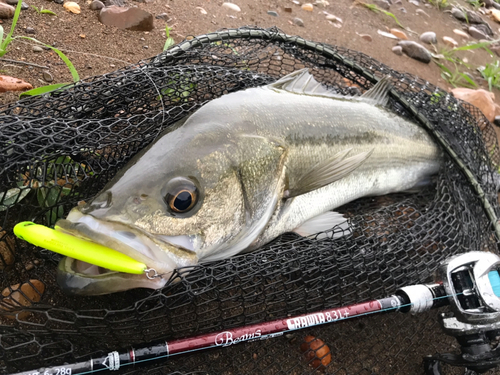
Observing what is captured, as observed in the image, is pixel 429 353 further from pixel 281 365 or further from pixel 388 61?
pixel 388 61

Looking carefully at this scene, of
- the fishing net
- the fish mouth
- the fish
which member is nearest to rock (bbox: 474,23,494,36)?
the fishing net

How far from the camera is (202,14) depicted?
5438 millimetres

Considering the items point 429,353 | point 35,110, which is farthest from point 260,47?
point 429,353

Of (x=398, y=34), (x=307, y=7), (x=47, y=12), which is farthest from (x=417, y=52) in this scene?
(x=47, y=12)

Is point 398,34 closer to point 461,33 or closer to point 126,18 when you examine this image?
point 461,33

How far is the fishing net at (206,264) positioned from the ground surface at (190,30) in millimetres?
1341

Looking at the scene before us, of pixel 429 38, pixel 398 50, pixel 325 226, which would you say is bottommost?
pixel 325 226

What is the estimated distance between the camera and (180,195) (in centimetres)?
195

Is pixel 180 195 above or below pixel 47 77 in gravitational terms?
above

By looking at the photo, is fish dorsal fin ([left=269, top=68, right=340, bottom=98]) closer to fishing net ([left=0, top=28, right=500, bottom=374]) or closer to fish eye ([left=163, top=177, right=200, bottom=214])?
fishing net ([left=0, top=28, right=500, bottom=374])

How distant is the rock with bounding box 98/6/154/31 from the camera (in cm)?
443

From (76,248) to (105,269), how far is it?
192mm

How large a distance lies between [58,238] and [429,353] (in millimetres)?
2430

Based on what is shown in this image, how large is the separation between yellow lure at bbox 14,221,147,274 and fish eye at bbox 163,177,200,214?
370mm
